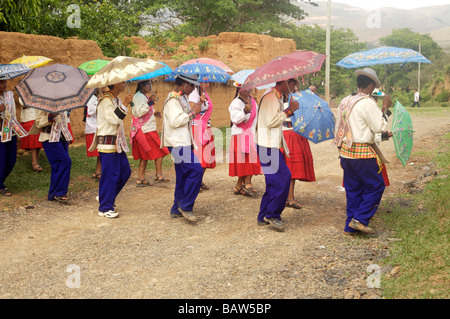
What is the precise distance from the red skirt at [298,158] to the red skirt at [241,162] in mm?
746

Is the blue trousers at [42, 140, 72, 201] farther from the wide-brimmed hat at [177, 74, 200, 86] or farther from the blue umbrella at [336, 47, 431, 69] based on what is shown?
the blue umbrella at [336, 47, 431, 69]

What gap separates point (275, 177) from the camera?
6023 mm

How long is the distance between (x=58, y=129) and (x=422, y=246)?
205 inches

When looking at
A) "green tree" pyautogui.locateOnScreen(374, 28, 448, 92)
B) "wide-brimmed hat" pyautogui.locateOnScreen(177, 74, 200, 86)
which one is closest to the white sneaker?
"wide-brimmed hat" pyautogui.locateOnScreen(177, 74, 200, 86)

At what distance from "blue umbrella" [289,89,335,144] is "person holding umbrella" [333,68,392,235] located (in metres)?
0.84

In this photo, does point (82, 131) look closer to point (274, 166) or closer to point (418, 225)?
point (274, 166)

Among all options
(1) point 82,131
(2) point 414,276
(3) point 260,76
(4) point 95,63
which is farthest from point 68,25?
(2) point 414,276

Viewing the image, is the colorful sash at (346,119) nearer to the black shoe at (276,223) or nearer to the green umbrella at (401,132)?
the green umbrella at (401,132)

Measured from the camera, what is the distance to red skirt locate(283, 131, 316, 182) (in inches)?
284

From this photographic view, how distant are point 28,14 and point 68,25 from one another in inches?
78.3

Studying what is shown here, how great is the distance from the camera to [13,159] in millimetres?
7918

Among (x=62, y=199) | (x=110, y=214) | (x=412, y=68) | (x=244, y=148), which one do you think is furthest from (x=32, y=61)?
(x=412, y=68)

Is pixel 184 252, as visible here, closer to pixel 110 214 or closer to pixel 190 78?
pixel 110 214

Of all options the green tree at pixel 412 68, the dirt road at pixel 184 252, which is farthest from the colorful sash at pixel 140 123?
the green tree at pixel 412 68
